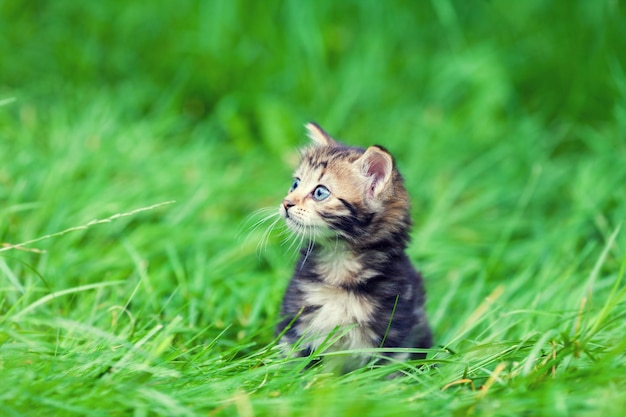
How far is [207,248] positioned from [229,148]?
1.50 m

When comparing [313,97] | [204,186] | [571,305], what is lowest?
[571,305]

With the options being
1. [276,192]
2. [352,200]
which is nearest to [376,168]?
[352,200]

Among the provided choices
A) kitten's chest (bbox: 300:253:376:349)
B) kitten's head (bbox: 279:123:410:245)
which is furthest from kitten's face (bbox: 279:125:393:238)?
kitten's chest (bbox: 300:253:376:349)

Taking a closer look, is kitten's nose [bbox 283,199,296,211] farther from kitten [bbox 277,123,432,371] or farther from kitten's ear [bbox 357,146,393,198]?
kitten's ear [bbox 357,146,393,198]

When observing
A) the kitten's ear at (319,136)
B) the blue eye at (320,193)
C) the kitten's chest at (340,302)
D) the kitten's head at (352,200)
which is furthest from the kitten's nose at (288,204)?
the kitten's ear at (319,136)

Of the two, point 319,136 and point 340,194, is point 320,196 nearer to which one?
point 340,194

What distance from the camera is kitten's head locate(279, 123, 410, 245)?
360cm

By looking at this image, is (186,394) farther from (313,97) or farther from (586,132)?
(586,132)

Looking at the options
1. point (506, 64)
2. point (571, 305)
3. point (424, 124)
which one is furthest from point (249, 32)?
point (571, 305)

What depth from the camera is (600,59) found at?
20.8 feet

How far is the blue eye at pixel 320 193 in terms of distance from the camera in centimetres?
368

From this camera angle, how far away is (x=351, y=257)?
3.66m

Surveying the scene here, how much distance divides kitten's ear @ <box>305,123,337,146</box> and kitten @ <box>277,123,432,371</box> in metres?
0.29

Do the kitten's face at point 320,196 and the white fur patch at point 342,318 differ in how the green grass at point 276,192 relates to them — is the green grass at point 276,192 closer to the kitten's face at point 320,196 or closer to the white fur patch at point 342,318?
the white fur patch at point 342,318
